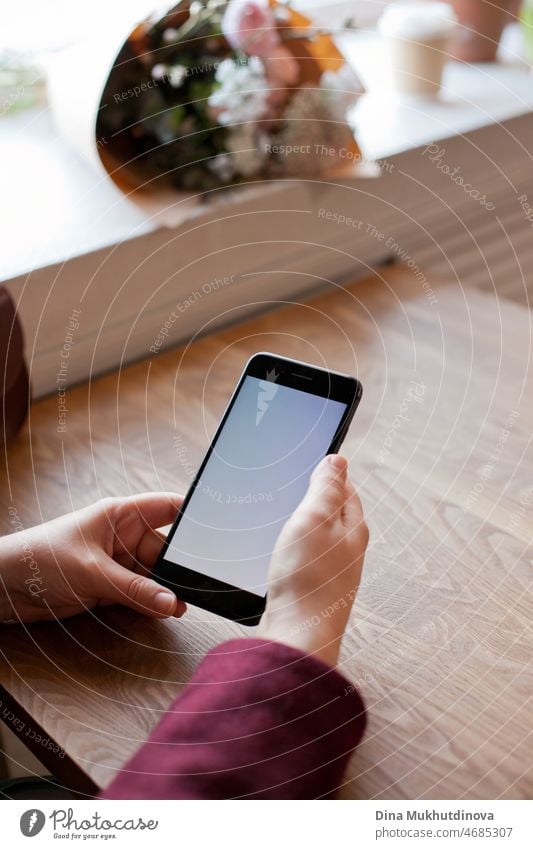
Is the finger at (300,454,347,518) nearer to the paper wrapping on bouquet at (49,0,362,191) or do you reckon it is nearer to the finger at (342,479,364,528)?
the finger at (342,479,364,528)

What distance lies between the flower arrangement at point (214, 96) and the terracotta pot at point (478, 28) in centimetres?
47

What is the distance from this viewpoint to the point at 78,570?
56cm

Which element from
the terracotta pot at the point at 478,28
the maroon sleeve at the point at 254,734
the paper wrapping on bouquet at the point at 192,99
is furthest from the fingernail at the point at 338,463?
the terracotta pot at the point at 478,28

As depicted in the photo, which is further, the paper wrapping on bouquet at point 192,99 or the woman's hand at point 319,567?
the paper wrapping on bouquet at point 192,99

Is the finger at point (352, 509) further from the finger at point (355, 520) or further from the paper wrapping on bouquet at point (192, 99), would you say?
the paper wrapping on bouquet at point (192, 99)

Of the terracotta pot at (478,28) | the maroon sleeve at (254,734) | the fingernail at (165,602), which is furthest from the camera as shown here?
the terracotta pot at (478,28)

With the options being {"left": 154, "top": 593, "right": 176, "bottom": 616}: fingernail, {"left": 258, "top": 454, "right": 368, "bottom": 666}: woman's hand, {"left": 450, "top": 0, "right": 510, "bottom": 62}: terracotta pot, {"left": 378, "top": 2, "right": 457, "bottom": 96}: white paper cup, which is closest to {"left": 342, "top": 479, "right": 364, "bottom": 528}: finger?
{"left": 258, "top": 454, "right": 368, "bottom": 666}: woman's hand

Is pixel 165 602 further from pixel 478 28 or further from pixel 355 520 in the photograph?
pixel 478 28

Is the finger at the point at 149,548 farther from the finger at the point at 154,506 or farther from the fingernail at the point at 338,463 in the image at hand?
the fingernail at the point at 338,463

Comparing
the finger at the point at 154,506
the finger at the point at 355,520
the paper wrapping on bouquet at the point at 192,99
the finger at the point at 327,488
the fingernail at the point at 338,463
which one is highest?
the paper wrapping on bouquet at the point at 192,99

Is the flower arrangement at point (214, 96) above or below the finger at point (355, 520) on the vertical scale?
above

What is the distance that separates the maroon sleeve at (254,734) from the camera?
45 cm

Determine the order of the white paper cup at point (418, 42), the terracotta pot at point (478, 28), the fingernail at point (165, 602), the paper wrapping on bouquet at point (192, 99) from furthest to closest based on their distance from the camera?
the terracotta pot at point (478, 28)
the white paper cup at point (418, 42)
the paper wrapping on bouquet at point (192, 99)
the fingernail at point (165, 602)

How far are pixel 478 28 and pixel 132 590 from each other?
3.49 feet
